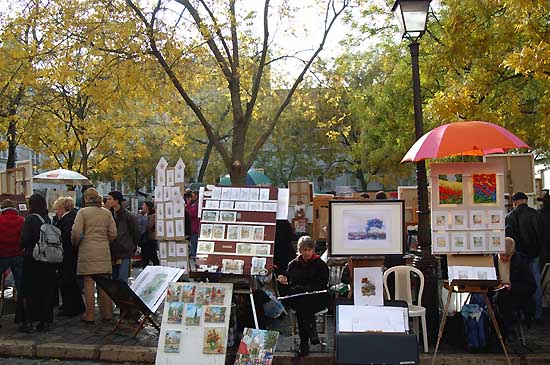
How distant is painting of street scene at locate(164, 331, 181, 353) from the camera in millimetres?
6824

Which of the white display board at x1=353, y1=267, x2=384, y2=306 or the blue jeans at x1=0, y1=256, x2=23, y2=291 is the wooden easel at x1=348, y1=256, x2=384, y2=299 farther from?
the blue jeans at x1=0, y1=256, x2=23, y2=291

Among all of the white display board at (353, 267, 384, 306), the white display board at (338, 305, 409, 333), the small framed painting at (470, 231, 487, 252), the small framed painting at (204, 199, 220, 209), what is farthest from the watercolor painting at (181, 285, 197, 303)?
the small framed painting at (470, 231, 487, 252)

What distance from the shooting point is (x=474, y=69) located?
12836mm

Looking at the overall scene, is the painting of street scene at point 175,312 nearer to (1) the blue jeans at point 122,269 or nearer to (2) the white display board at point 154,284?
(2) the white display board at point 154,284

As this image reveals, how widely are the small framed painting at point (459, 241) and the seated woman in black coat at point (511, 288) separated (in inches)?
18.9

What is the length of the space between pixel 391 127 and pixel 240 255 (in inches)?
685

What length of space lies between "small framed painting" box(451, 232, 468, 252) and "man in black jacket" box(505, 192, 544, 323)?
183cm

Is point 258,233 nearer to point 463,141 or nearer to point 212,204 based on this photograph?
point 212,204

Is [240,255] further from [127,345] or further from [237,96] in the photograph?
[237,96]

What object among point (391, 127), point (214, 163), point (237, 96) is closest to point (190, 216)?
point (237, 96)

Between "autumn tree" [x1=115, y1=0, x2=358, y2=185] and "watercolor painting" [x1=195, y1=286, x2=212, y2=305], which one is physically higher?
"autumn tree" [x1=115, y1=0, x2=358, y2=185]

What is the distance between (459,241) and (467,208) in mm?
424

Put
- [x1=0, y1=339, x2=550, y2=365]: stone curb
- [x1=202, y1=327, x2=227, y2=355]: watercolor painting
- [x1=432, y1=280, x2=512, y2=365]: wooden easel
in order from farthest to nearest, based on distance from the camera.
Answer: [x1=0, y1=339, x2=550, y2=365]: stone curb
[x1=432, y1=280, x2=512, y2=365]: wooden easel
[x1=202, y1=327, x2=227, y2=355]: watercolor painting

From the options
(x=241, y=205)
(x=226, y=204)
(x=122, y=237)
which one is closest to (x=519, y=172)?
(x=241, y=205)
